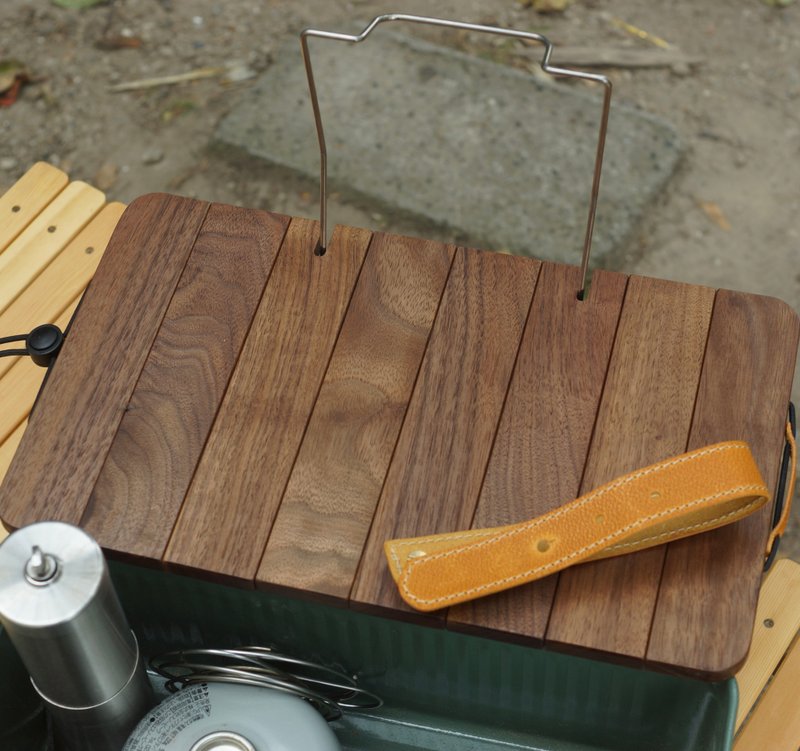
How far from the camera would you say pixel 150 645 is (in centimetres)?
102

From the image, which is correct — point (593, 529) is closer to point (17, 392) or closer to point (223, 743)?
point (223, 743)

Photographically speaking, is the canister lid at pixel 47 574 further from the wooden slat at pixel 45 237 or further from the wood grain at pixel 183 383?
the wooden slat at pixel 45 237

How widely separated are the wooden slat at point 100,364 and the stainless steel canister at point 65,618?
131 mm

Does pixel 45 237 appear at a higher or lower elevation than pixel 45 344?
lower

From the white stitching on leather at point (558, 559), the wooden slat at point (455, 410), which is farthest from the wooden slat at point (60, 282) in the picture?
the white stitching on leather at point (558, 559)

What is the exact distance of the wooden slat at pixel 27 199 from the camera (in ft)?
4.43

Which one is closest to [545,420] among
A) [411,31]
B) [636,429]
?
[636,429]

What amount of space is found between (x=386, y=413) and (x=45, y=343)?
294mm

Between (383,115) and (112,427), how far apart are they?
110 centimetres

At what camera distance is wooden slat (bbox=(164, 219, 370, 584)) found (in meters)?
0.88

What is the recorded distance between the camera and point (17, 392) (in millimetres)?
1220

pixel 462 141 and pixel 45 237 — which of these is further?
pixel 462 141

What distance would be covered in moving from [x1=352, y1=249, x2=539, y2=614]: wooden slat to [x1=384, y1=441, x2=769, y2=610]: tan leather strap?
1.4 inches

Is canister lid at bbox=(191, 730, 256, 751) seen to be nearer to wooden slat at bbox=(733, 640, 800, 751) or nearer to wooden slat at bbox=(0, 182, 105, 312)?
wooden slat at bbox=(733, 640, 800, 751)
